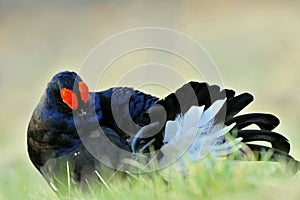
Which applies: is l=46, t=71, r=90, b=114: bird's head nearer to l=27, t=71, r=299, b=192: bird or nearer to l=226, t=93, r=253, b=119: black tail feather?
l=27, t=71, r=299, b=192: bird

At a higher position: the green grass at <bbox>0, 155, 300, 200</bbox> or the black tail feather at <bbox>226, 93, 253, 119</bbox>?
the black tail feather at <bbox>226, 93, 253, 119</bbox>

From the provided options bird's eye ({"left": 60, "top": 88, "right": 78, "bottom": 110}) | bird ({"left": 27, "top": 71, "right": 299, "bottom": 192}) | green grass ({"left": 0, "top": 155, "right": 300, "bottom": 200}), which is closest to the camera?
green grass ({"left": 0, "top": 155, "right": 300, "bottom": 200})

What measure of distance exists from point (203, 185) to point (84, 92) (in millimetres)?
426

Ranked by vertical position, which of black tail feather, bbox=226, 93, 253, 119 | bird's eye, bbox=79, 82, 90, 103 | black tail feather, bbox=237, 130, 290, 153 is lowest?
black tail feather, bbox=237, 130, 290, 153

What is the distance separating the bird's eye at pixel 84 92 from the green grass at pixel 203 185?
23 cm

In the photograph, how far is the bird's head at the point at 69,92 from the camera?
69.7 inches

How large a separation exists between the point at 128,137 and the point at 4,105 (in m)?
1.50

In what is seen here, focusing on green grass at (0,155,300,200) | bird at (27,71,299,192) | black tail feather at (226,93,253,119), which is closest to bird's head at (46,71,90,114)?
bird at (27,71,299,192)

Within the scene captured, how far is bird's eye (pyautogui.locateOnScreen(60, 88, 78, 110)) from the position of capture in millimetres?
1767

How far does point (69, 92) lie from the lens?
69.8 inches

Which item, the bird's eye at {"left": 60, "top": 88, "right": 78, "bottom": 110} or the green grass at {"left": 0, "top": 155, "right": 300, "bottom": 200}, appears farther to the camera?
the bird's eye at {"left": 60, "top": 88, "right": 78, "bottom": 110}

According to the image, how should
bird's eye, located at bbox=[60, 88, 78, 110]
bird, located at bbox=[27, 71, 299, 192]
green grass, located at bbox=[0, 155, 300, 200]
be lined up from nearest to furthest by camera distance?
1. green grass, located at bbox=[0, 155, 300, 200]
2. bird, located at bbox=[27, 71, 299, 192]
3. bird's eye, located at bbox=[60, 88, 78, 110]

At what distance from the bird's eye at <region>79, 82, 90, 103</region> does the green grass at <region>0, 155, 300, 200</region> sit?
23 cm

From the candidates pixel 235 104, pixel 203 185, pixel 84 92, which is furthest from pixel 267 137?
pixel 84 92
